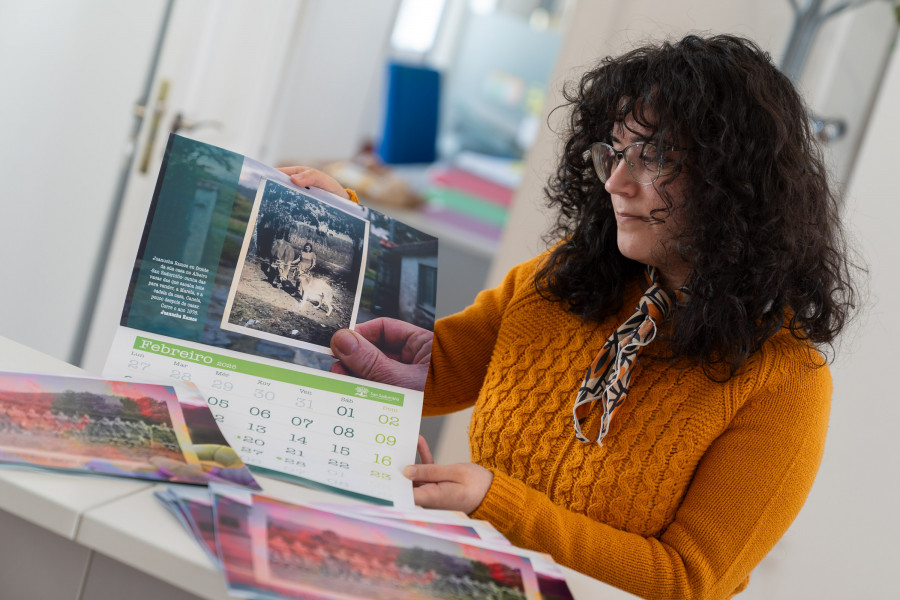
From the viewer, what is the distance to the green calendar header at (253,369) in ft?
2.51

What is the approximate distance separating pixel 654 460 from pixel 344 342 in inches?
15.7

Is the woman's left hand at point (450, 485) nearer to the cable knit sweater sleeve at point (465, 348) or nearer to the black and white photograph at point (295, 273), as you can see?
the black and white photograph at point (295, 273)

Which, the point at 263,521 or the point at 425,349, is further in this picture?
the point at 425,349

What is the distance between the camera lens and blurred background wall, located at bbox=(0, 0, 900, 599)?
1.61 m

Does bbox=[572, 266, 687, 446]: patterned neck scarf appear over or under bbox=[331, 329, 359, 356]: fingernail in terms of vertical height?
over

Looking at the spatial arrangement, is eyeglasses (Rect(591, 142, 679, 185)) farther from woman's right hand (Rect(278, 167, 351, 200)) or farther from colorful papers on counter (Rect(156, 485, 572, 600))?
colorful papers on counter (Rect(156, 485, 572, 600))

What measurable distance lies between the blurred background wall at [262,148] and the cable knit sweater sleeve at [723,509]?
2.00ft

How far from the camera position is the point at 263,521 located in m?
0.58

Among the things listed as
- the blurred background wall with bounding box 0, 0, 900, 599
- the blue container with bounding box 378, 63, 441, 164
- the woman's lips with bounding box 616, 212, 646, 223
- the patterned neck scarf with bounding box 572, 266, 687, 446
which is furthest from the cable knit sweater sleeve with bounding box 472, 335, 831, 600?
the blue container with bounding box 378, 63, 441, 164

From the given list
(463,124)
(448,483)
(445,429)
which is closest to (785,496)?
(448,483)

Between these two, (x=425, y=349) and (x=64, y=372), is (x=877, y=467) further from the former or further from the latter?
(x=64, y=372)

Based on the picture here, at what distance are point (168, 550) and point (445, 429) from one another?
1.66 meters

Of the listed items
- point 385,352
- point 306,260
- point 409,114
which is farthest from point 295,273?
point 409,114

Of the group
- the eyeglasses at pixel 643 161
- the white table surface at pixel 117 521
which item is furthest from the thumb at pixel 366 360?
the eyeglasses at pixel 643 161
